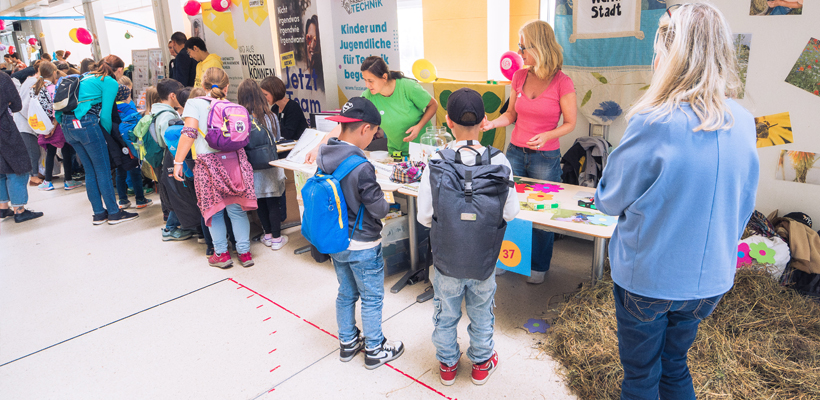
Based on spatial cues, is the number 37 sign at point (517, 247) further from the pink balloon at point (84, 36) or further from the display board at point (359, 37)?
the pink balloon at point (84, 36)

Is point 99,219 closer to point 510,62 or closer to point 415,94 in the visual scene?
point 415,94

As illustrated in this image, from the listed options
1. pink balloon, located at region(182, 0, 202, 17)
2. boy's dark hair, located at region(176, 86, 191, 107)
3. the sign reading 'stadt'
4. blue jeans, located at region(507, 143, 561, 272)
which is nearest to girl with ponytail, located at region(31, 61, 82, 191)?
pink balloon, located at region(182, 0, 202, 17)

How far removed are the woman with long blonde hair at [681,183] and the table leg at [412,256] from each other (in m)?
1.84

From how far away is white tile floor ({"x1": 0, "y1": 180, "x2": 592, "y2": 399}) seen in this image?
7.80 ft

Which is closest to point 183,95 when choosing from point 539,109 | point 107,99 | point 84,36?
point 107,99

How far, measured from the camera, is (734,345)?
2.25m

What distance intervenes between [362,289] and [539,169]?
1329mm

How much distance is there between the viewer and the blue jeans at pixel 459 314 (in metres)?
2.07

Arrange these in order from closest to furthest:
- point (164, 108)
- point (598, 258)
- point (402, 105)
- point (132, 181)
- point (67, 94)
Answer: point (598, 258) → point (402, 105) → point (164, 108) → point (67, 94) → point (132, 181)

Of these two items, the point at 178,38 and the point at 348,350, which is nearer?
the point at 348,350

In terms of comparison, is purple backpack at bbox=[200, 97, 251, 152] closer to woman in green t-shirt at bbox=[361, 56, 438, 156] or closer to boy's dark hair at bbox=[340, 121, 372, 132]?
woman in green t-shirt at bbox=[361, 56, 438, 156]

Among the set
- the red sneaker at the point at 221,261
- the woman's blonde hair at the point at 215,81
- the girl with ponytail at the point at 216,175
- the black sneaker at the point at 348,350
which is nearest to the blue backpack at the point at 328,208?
the black sneaker at the point at 348,350

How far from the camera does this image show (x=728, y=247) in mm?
1383

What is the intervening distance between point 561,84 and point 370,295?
1558 mm
